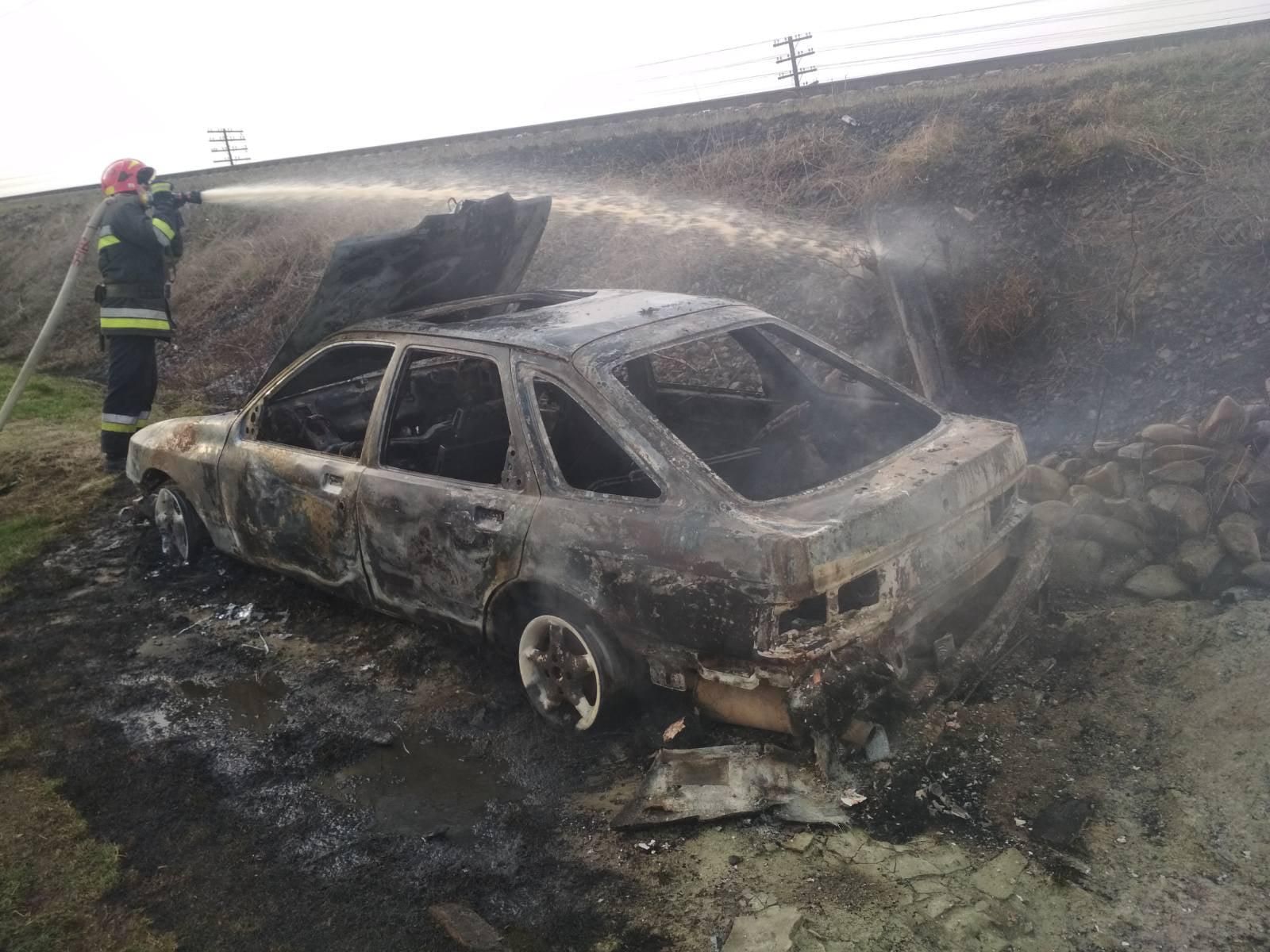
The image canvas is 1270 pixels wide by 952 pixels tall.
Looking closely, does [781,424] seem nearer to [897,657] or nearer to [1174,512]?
[897,657]

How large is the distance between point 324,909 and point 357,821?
1.48ft

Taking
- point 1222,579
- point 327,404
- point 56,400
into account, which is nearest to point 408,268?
point 327,404

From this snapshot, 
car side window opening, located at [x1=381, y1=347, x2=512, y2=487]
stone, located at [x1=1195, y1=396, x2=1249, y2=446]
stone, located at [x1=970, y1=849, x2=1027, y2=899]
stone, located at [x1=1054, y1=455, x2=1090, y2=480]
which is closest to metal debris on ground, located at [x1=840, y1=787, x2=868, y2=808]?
stone, located at [x1=970, y1=849, x2=1027, y2=899]

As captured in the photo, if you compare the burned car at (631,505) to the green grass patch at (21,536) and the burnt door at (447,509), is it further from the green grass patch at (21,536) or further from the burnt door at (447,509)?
the green grass patch at (21,536)

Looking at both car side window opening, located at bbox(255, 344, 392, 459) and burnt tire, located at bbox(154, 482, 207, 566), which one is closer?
car side window opening, located at bbox(255, 344, 392, 459)

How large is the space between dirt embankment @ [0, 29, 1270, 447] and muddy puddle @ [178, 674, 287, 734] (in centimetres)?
453

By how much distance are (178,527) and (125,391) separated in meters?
2.06

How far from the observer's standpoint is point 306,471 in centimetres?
439

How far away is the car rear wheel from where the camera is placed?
3381 mm

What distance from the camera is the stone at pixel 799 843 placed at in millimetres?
2934

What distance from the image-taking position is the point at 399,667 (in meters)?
4.43

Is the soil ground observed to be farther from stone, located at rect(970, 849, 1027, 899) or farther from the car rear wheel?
the car rear wheel

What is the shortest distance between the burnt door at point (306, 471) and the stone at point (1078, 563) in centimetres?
317

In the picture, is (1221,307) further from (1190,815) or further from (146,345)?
(146,345)
